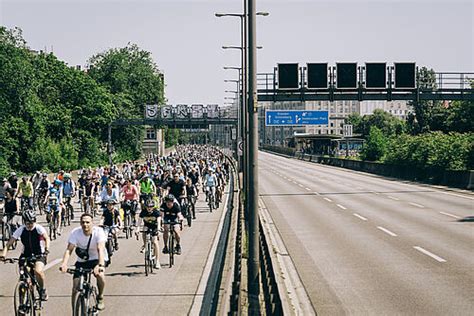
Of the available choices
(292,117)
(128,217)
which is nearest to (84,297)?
(128,217)

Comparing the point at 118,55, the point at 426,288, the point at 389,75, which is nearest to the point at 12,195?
the point at 426,288

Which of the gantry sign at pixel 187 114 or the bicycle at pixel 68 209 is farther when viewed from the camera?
the gantry sign at pixel 187 114

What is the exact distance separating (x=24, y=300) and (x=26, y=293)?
0.10 m

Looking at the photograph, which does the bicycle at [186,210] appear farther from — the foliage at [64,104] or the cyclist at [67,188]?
the foliage at [64,104]

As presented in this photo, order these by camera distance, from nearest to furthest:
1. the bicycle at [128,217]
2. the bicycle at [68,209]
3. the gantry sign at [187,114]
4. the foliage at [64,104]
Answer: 1. the bicycle at [128,217]
2. the bicycle at [68,209]
3. the foliage at [64,104]
4. the gantry sign at [187,114]

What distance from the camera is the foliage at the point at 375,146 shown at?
75.6 meters

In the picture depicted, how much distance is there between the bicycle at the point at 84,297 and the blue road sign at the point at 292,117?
42959 mm

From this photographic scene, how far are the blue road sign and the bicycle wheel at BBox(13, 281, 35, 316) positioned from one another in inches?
1687

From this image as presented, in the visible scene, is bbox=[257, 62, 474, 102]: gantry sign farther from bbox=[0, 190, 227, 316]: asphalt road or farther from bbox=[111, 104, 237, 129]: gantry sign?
bbox=[111, 104, 237, 129]: gantry sign

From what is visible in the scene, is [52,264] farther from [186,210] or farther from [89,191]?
[89,191]

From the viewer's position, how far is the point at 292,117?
53.7 meters

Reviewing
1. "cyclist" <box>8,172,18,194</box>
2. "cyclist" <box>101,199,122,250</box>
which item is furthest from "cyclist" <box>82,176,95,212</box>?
"cyclist" <box>101,199,122,250</box>

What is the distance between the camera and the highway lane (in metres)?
12.4

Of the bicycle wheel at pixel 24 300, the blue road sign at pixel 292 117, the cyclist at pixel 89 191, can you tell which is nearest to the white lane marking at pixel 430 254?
the bicycle wheel at pixel 24 300
